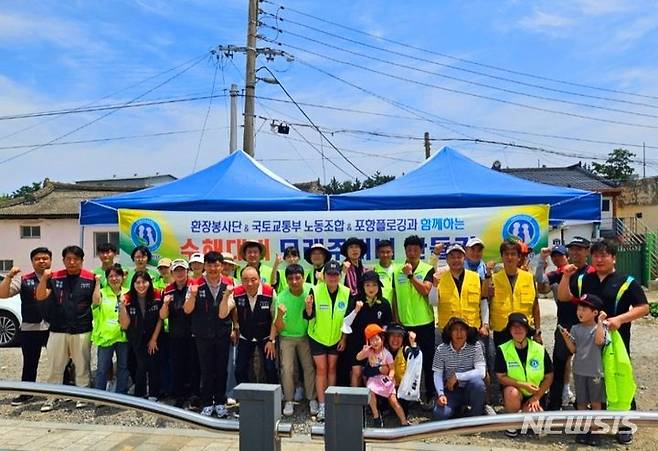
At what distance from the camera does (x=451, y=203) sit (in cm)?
578

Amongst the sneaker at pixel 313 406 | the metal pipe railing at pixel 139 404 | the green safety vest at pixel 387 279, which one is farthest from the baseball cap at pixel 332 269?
the metal pipe railing at pixel 139 404

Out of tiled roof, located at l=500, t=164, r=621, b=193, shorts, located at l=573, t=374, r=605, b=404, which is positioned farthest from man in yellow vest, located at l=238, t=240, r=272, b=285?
tiled roof, located at l=500, t=164, r=621, b=193

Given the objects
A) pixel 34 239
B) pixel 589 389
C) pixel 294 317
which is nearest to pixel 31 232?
pixel 34 239

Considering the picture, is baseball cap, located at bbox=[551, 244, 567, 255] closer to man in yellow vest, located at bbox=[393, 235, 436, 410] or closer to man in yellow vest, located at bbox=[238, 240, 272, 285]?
man in yellow vest, located at bbox=[393, 235, 436, 410]

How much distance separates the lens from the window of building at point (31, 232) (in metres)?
21.9

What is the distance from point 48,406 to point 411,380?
3334mm

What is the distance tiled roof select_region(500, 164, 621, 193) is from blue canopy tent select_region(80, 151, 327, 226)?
2656cm

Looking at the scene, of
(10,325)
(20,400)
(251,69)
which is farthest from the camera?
(251,69)

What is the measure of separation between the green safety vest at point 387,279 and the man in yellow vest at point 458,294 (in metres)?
0.39

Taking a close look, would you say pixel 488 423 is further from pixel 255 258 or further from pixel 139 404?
pixel 255 258

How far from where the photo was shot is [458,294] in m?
4.66

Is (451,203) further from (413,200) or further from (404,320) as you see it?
(404,320)

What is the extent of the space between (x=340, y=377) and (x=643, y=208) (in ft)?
98.8

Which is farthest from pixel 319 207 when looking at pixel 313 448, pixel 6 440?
pixel 6 440
